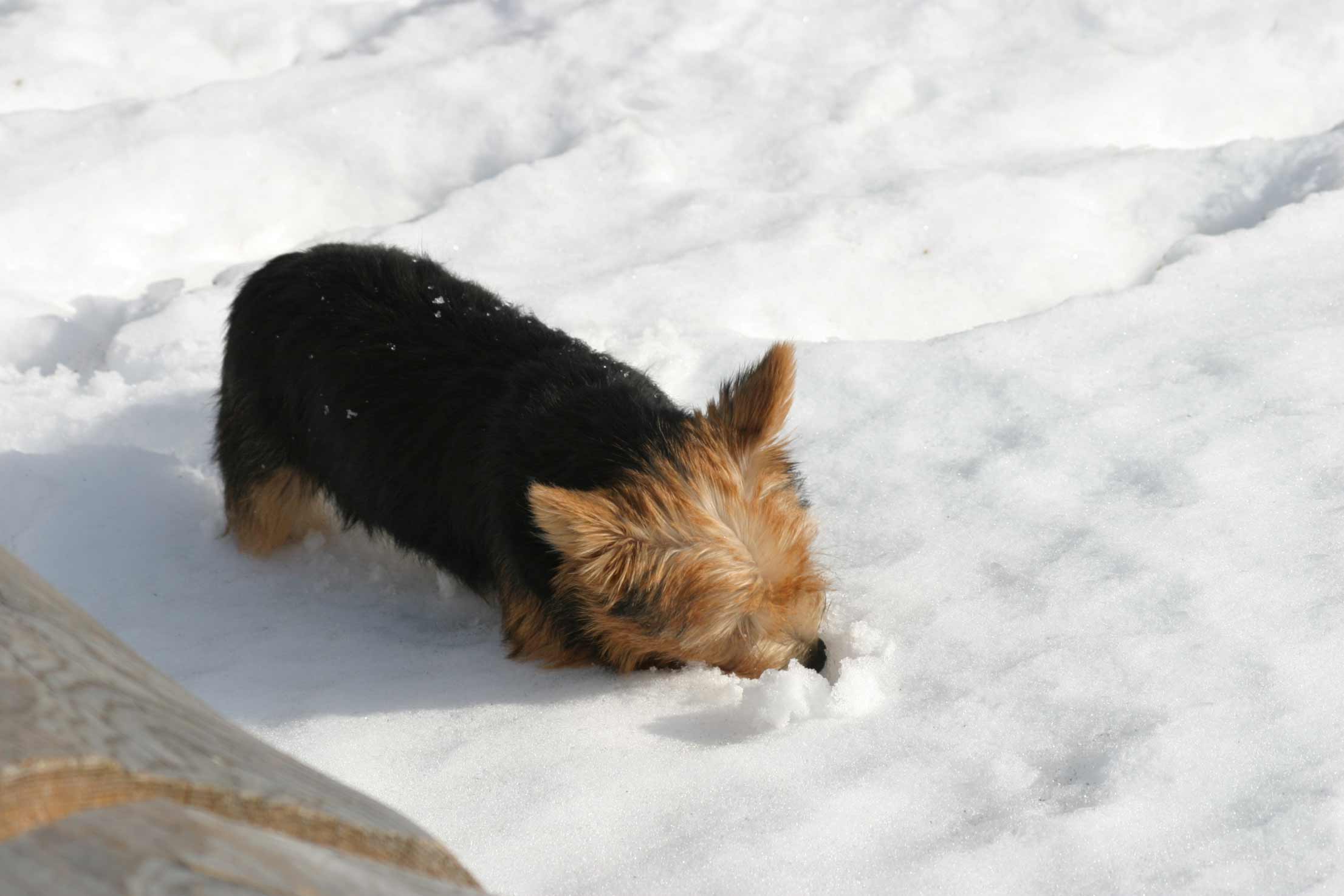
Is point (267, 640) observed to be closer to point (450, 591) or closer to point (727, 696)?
point (450, 591)

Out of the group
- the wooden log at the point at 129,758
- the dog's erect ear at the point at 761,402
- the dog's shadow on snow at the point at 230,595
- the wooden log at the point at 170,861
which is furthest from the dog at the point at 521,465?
the wooden log at the point at 170,861

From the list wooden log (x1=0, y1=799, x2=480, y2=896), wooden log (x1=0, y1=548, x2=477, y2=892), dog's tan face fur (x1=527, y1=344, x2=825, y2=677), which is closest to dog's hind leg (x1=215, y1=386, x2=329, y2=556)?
dog's tan face fur (x1=527, y1=344, x2=825, y2=677)

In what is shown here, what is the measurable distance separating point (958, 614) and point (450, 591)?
161cm

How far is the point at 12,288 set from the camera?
527 cm

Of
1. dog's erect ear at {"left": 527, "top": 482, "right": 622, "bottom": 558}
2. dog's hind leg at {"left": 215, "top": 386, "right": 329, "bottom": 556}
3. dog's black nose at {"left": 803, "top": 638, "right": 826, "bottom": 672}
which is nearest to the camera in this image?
dog's erect ear at {"left": 527, "top": 482, "right": 622, "bottom": 558}

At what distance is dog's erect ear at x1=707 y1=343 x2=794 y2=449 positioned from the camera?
319cm

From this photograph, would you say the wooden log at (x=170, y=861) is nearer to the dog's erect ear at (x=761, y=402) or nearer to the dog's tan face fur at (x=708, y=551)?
the dog's tan face fur at (x=708, y=551)

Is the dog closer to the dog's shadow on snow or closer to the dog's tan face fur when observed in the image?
the dog's tan face fur

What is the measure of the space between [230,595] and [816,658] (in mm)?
1970

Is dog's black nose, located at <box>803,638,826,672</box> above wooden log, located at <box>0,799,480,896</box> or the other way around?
the other way around

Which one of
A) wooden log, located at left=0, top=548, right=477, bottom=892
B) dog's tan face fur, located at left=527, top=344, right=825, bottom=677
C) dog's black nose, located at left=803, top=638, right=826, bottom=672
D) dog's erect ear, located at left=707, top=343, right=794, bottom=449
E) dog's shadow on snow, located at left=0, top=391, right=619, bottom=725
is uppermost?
wooden log, located at left=0, top=548, right=477, bottom=892

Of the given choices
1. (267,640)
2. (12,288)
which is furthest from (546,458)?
(12,288)

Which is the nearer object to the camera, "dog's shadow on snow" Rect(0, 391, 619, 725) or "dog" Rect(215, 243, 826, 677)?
"dog" Rect(215, 243, 826, 677)

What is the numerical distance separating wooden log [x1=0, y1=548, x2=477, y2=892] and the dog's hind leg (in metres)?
2.17
